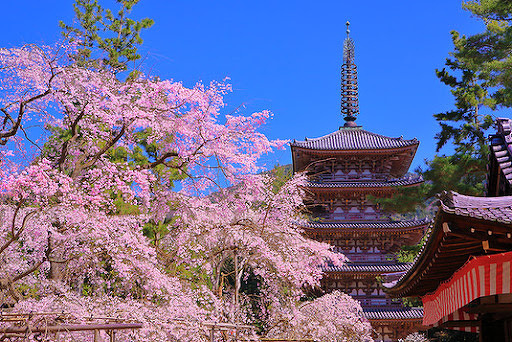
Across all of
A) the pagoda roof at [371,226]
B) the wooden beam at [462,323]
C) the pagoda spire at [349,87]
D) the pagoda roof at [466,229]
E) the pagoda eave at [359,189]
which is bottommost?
the wooden beam at [462,323]

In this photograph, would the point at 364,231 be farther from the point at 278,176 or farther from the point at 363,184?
the point at 278,176

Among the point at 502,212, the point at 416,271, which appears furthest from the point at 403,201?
the point at 502,212

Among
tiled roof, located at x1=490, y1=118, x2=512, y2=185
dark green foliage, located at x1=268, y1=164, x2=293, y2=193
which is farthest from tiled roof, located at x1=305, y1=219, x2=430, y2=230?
tiled roof, located at x1=490, y1=118, x2=512, y2=185

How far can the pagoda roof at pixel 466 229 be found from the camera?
4.01m

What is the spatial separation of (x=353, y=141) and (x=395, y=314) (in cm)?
853

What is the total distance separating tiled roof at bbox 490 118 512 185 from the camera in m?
6.83

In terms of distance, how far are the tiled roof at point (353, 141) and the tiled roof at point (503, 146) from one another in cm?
1589

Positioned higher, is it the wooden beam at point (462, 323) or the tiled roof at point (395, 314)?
the wooden beam at point (462, 323)

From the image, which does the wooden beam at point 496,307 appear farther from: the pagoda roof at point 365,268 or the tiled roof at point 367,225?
the tiled roof at point 367,225

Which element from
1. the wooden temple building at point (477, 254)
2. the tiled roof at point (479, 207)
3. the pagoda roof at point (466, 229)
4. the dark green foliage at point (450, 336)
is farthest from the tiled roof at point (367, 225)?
the tiled roof at point (479, 207)

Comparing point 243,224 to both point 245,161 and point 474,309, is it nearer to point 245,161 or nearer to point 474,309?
point 245,161

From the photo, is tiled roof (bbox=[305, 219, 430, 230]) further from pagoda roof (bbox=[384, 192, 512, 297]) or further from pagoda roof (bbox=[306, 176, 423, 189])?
pagoda roof (bbox=[384, 192, 512, 297])

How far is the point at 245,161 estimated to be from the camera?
10.6 metres

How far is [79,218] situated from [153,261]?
6.28 ft
